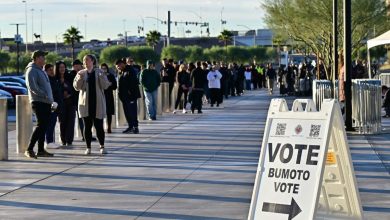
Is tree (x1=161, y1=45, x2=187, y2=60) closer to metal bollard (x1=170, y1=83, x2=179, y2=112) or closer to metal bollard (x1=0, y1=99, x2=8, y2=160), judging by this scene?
metal bollard (x1=170, y1=83, x2=179, y2=112)

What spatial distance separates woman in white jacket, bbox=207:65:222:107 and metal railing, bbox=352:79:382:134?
12933 millimetres

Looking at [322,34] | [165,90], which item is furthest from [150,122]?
[322,34]

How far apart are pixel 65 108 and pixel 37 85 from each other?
2692 millimetres

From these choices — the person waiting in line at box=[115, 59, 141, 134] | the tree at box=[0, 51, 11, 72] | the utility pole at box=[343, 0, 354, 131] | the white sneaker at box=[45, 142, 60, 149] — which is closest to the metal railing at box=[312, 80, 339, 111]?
the utility pole at box=[343, 0, 354, 131]

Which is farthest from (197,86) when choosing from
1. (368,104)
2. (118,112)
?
(368,104)

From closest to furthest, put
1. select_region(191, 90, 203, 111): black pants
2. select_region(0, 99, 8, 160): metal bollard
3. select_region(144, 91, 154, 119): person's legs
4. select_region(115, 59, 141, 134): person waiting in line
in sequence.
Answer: select_region(0, 99, 8, 160): metal bollard < select_region(115, 59, 141, 134): person waiting in line < select_region(144, 91, 154, 119): person's legs < select_region(191, 90, 203, 111): black pants

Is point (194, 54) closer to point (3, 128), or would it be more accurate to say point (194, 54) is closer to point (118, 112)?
point (118, 112)

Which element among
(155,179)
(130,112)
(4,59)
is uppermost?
(4,59)

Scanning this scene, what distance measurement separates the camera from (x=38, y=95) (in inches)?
613

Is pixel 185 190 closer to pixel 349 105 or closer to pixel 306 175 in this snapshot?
pixel 306 175

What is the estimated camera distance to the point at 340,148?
8445 mm

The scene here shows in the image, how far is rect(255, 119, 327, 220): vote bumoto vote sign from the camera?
25.9 feet

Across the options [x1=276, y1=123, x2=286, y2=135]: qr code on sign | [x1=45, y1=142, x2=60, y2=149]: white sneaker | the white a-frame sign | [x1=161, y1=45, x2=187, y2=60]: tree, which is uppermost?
[x1=161, y1=45, x2=187, y2=60]: tree

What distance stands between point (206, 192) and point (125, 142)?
741 centimetres
